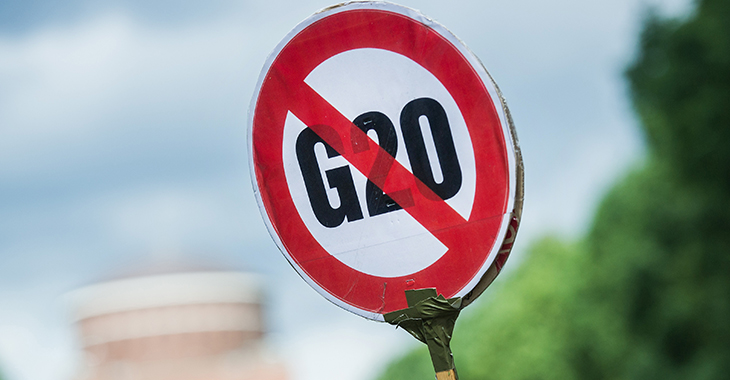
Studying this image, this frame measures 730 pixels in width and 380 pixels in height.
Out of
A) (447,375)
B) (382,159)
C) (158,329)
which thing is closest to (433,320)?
(447,375)

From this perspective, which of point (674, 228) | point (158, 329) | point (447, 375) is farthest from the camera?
point (158, 329)

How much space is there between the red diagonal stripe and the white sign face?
14 mm

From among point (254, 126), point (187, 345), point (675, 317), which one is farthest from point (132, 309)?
point (254, 126)

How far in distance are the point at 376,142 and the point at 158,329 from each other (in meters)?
36.0

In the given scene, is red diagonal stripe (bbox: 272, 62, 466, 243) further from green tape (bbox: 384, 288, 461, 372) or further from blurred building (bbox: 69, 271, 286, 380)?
blurred building (bbox: 69, 271, 286, 380)

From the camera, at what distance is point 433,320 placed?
1.78m

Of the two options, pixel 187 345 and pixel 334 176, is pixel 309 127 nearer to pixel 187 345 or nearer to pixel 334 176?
pixel 334 176

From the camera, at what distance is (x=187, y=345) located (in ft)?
120

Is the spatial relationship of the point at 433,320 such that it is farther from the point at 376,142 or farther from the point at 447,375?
the point at 376,142

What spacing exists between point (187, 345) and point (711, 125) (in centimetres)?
3006

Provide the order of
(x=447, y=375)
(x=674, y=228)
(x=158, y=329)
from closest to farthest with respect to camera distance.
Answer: (x=447, y=375), (x=674, y=228), (x=158, y=329)

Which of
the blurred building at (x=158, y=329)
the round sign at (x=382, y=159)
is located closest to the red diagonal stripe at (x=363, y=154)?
the round sign at (x=382, y=159)

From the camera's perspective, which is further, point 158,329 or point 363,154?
point 158,329

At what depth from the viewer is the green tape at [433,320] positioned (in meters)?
1.75
